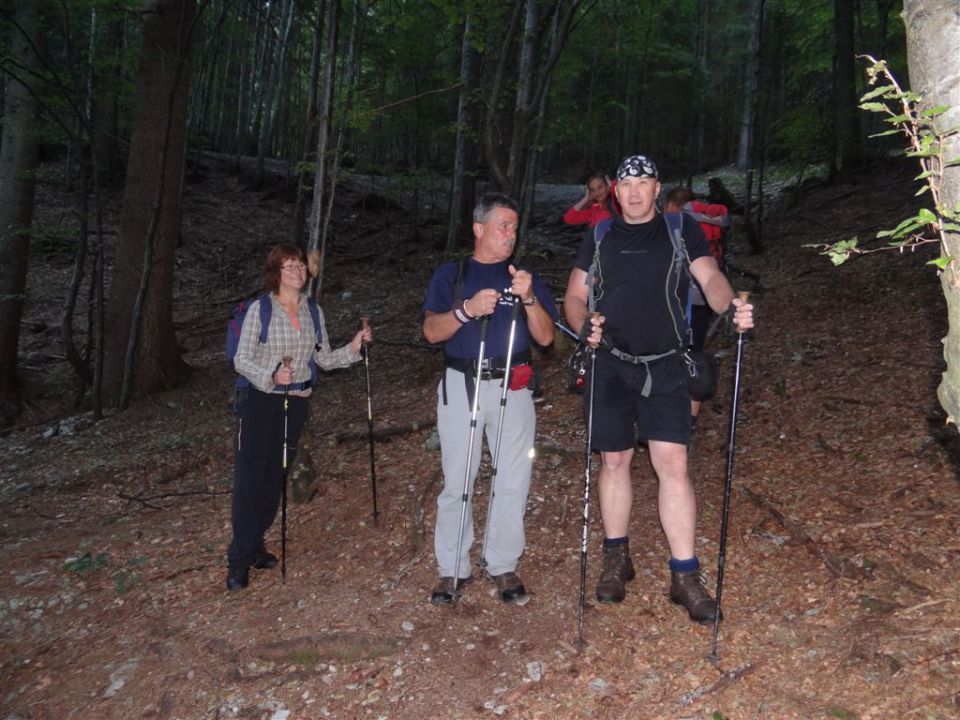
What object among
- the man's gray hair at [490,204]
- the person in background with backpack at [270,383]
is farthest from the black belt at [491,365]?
the person in background with backpack at [270,383]

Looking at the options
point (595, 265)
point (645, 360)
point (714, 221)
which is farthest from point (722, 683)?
point (714, 221)

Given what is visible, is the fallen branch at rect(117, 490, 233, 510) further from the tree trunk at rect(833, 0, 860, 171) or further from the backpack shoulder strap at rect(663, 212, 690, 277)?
the tree trunk at rect(833, 0, 860, 171)

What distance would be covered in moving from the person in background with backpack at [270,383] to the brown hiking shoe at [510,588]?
1.99 metres

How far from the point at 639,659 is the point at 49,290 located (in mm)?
19429

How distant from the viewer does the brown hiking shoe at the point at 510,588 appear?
4.65m

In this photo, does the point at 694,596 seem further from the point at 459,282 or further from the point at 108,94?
the point at 108,94

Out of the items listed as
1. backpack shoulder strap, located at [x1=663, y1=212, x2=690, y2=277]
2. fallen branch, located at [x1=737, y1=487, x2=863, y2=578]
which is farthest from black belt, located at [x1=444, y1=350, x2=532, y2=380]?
fallen branch, located at [x1=737, y1=487, x2=863, y2=578]

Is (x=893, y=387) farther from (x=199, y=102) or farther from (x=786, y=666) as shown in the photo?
(x=199, y=102)

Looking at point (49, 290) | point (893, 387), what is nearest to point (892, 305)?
point (893, 387)

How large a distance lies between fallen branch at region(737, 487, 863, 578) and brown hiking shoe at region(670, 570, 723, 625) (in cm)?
83

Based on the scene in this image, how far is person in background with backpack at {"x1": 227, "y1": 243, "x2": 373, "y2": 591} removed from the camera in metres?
5.25

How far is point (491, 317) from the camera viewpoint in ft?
15.0

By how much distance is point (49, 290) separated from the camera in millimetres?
18719

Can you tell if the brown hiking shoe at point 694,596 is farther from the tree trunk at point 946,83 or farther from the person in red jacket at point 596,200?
the person in red jacket at point 596,200
